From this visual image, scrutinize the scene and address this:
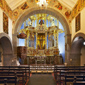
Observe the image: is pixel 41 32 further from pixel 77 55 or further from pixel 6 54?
pixel 77 55

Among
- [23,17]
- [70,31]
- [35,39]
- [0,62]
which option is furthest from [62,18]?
[0,62]

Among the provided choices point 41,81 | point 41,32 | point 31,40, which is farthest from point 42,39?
point 41,81

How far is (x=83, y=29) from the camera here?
8953mm

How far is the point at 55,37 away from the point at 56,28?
4.04 feet

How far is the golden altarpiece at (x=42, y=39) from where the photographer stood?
609 inches

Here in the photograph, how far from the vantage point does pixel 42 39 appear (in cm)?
1667

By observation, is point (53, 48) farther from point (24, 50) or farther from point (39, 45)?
point (24, 50)

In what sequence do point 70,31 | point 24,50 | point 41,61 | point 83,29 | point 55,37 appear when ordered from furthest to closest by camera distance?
1. point 55,37
2. point 41,61
3. point 70,31
4. point 24,50
5. point 83,29

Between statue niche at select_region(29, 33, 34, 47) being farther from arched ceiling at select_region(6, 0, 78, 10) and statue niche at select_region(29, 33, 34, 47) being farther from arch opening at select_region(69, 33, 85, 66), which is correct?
arch opening at select_region(69, 33, 85, 66)

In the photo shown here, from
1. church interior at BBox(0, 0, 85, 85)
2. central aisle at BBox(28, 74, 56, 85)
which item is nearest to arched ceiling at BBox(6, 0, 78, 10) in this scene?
church interior at BBox(0, 0, 85, 85)

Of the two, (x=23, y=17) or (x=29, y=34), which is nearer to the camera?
(x=23, y=17)

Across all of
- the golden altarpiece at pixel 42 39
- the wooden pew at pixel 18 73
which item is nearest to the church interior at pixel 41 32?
the golden altarpiece at pixel 42 39

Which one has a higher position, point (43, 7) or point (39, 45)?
point (43, 7)

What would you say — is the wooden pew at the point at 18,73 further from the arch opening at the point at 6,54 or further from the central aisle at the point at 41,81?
the arch opening at the point at 6,54
